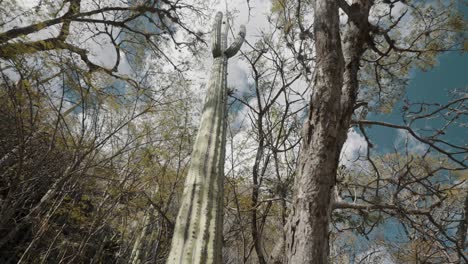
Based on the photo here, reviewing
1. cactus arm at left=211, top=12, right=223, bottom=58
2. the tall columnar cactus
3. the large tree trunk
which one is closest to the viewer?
the tall columnar cactus

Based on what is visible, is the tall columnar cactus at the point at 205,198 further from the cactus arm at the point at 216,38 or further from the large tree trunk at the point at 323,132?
the cactus arm at the point at 216,38

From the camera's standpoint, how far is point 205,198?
1.75 m

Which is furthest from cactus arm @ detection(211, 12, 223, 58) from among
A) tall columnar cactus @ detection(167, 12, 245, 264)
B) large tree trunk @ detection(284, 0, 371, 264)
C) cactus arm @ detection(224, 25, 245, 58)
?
large tree trunk @ detection(284, 0, 371, 264)

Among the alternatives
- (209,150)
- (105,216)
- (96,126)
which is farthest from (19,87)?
(209,150)

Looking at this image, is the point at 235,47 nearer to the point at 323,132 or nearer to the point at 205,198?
the point at 323,132

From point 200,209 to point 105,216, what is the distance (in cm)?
275

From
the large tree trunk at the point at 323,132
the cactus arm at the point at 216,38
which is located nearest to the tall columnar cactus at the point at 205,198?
the large tree trunk at the point at 323,132

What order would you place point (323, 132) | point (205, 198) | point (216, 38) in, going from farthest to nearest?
point (216, 38) < point (323, 132) < point (205, 198)

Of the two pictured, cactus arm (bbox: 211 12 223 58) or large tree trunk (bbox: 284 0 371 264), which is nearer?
large tree trunk (bbox: 284 0 371 264)

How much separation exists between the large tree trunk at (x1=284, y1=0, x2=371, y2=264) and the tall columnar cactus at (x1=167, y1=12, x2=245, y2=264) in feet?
1.73

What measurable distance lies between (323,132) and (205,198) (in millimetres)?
974

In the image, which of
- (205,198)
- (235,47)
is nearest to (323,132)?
(205,198)

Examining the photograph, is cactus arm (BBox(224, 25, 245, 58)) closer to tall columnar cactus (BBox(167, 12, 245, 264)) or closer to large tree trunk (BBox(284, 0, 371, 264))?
tall columnar cactus (BBox(167, 12, 245, 264))

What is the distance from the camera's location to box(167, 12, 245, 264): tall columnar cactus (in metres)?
1.50
